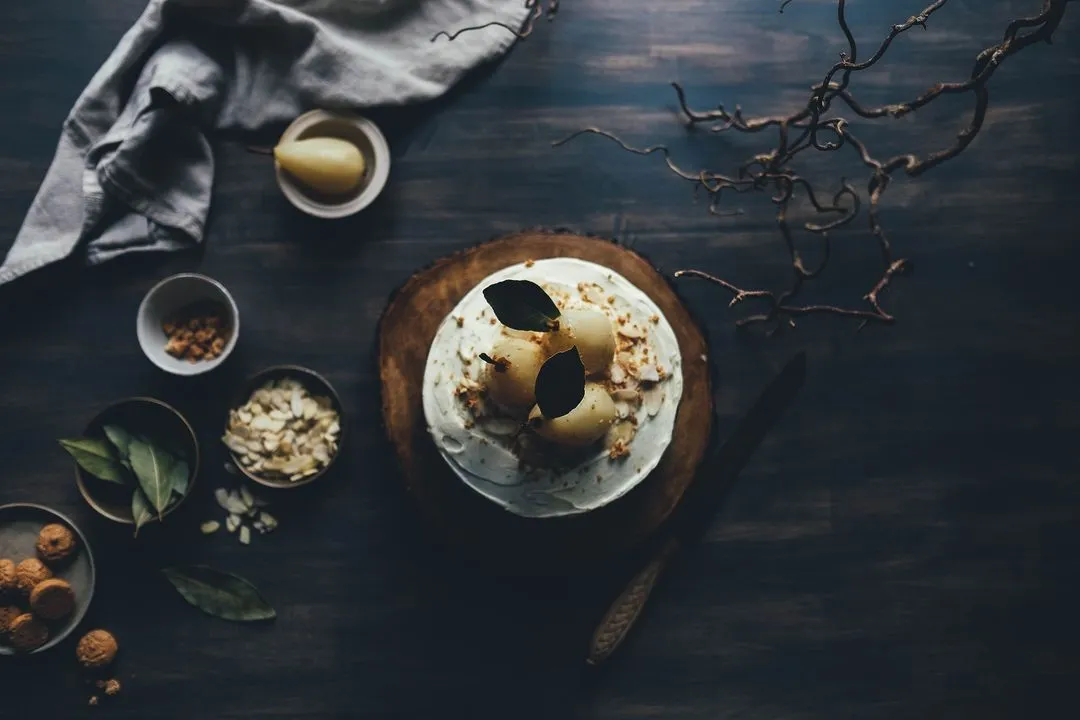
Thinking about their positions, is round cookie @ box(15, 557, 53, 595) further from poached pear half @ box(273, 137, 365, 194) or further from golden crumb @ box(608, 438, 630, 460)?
golden crumb @ box(608, 438, 630, 460)

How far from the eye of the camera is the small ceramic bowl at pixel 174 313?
125 cm

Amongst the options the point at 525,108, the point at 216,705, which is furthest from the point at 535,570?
the point at 525,108

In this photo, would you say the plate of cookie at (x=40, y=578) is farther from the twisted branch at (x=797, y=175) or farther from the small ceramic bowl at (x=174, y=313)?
the twisted branch at (x=797, y=175)

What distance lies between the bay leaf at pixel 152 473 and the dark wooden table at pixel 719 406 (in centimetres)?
8

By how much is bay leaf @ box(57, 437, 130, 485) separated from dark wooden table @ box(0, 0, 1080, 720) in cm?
10

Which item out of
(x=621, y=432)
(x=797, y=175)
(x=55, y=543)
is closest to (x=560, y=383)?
(x=621, y=432)

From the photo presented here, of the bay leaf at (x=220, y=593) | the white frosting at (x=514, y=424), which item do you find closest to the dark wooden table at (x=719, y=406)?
the bay leaf at (x=220, y=593)

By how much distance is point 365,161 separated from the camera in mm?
1311

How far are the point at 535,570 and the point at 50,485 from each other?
70cm

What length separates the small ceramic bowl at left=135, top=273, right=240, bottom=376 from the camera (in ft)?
4.10

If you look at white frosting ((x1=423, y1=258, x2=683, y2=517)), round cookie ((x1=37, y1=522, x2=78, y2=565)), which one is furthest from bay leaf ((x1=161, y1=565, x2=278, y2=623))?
white frosting ((x1=423, y1=258, x2=683, y2=517))

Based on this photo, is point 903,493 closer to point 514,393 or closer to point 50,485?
point 514,393

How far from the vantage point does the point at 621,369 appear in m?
1.12

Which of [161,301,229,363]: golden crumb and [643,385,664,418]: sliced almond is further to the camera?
[161,301,229,363]: golden crumb
